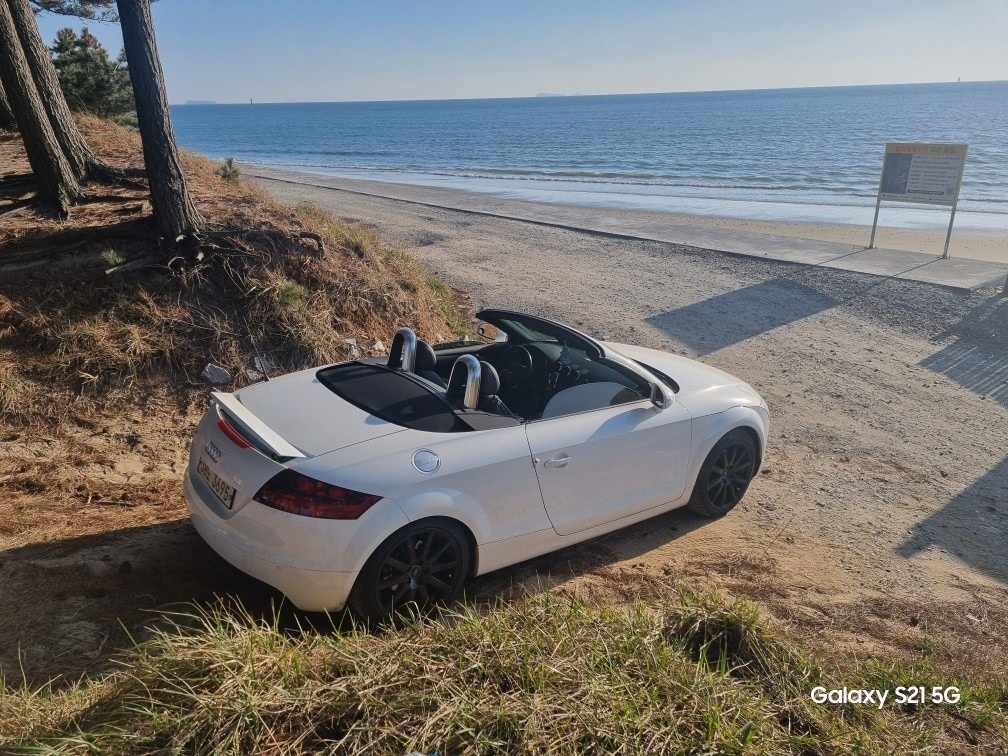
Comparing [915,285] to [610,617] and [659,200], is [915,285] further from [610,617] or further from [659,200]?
[659,200]

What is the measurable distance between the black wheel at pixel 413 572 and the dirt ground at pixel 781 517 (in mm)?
529

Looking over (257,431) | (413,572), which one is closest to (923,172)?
(413,572)

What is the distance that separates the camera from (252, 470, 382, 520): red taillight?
3.71 metres

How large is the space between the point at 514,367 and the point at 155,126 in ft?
16.0

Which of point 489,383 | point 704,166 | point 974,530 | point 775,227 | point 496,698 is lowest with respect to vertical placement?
point 704,166

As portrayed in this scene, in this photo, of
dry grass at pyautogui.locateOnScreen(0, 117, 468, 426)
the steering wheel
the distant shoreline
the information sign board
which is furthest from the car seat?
the distant shoreline

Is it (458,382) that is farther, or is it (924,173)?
(924,173)

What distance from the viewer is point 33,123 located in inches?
361

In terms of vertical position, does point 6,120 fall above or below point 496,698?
above

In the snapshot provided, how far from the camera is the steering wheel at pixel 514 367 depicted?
202 inches

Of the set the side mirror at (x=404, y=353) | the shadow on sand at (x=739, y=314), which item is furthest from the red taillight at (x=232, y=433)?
Answer: the shadow on sand at (x=739, y=314)

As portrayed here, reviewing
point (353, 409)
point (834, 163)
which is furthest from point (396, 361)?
point (834, 163)

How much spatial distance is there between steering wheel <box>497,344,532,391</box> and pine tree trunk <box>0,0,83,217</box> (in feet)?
21.3

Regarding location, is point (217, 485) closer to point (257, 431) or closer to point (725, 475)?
point (257, 431)
